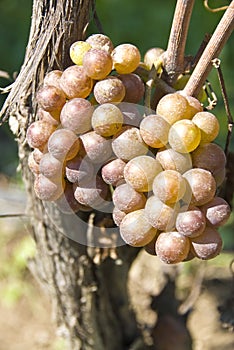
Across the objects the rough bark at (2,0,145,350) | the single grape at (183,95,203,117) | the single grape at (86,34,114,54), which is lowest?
the rough bark at (2,0,145,350)

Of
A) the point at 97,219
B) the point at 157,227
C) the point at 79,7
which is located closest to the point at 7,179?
the point at 97,219

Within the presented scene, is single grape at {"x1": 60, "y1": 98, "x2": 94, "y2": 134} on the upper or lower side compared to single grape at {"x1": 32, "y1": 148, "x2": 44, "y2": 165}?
upper

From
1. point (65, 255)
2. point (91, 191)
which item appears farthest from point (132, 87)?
point (65, 255)

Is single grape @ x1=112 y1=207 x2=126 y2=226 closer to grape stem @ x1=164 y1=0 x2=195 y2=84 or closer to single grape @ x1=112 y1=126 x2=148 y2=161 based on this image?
single grape @ x1=112 y1=126 x2=148 y2=161

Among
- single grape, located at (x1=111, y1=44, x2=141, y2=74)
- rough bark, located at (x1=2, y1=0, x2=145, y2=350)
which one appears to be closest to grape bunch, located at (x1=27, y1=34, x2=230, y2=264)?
single grape, located at (x1=111, y1=44, x2=141, y2=74)

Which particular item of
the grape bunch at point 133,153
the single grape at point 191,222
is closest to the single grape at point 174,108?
the grape bunch at point 133,153

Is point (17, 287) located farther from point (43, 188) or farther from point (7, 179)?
point (43, 188)

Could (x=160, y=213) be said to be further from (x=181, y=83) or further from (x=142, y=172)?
(x=181, y=83)
